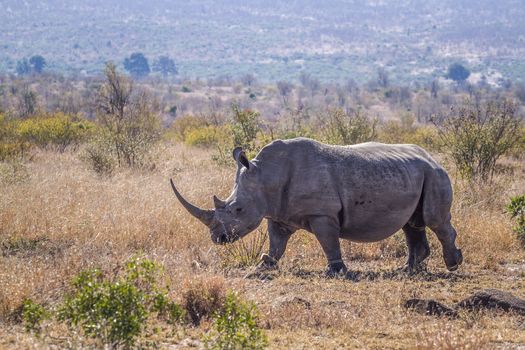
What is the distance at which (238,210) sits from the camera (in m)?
9.34

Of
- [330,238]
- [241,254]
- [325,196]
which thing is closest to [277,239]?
[241,254]

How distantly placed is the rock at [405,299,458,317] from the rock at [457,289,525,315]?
22 cm

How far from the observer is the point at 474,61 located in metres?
192

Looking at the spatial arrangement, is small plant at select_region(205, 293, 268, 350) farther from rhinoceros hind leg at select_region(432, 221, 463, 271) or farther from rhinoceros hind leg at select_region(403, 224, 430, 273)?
rhinoceros hind leg at select_region(403, 224, 430, 273)

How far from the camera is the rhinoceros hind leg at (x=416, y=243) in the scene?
10625 millimetres

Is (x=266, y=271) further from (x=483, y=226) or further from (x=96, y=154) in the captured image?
(x=96, y=154)

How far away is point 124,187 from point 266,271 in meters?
5.20

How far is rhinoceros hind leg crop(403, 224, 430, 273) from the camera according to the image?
10625 mm

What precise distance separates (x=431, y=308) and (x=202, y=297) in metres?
2.28

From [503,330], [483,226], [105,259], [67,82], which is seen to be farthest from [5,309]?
[67,82]

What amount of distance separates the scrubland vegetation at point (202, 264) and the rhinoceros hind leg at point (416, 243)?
0.20 meters

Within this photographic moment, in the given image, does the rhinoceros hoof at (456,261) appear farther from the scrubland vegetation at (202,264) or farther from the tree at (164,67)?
the tree at (164,67)

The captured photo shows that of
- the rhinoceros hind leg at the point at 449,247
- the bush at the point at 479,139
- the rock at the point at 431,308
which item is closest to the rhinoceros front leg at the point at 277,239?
the rhinoceros hind leg at the point at 449,247

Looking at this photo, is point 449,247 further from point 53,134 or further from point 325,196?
point 53,134
